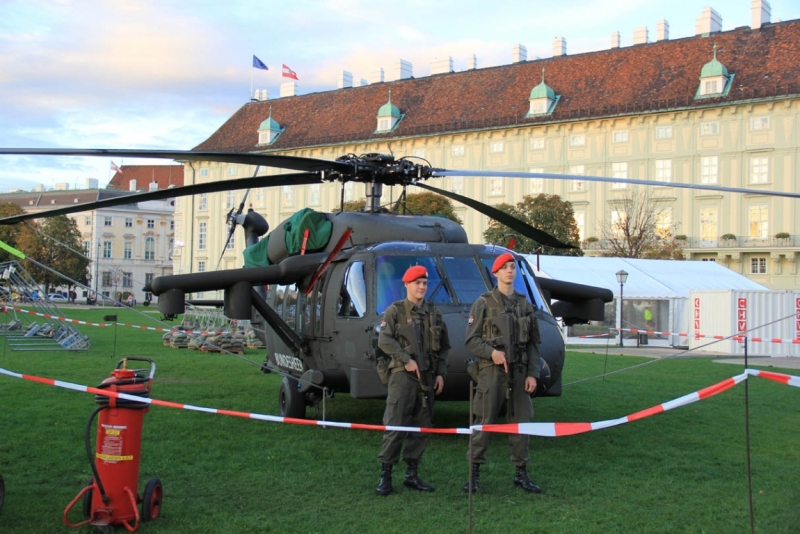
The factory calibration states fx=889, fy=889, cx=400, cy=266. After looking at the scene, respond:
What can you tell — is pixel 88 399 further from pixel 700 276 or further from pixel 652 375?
pixel 700 276

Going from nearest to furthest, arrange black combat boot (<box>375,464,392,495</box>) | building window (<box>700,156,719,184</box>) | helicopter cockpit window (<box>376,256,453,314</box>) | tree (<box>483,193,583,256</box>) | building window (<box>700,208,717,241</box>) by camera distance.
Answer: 1. black combat boot (<box>375,464,392,495</box>)
2. helicopter cockpit window (<box>376,256,453,314</box>)
3. tree (<box>483,193,583,256</box>)
4. building window (<box>700,156,719,184</box>)
5. building window (<box>700,208,717,241</box>)

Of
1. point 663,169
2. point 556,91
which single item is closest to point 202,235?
point 556,91

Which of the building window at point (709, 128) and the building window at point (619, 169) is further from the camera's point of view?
the building window at point (619, 169)

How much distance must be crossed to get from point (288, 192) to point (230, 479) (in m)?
Result: 66.7

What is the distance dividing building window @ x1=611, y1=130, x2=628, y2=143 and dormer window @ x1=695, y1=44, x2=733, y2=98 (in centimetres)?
534

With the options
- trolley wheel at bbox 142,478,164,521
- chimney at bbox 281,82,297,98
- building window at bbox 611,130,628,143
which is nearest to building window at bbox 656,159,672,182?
building window at bbox 611,130,628,143

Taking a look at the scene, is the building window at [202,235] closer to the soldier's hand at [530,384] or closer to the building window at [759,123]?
the building window at [759,123]

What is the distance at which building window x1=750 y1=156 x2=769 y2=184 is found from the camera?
55.7m

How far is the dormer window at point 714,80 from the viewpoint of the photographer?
57.0 metres

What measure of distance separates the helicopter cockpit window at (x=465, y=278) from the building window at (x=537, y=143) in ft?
182

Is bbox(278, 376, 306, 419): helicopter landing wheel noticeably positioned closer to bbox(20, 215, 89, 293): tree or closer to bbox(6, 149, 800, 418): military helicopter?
bbox(6, 149, 800, 418): military helicopter

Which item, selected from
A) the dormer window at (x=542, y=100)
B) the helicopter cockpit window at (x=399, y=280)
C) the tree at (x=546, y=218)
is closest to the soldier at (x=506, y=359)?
the helicopter cockpit window at (x=399, y=280)

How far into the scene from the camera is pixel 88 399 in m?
12.7

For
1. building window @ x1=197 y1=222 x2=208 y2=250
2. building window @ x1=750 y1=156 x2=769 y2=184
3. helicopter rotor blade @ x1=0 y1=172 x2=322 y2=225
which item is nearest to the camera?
helicopter rotor blade @ x1=0 y1=172 x2=322 y2=225
